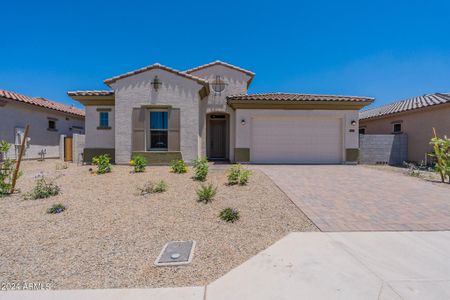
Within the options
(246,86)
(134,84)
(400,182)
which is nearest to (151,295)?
(400,182)

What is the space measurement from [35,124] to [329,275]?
59.5 feet

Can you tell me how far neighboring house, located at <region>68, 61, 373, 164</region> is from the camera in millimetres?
10984

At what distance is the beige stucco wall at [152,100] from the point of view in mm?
10977

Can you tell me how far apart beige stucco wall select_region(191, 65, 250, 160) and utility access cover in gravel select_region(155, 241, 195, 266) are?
8.99 metres

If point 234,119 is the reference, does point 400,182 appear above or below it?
below

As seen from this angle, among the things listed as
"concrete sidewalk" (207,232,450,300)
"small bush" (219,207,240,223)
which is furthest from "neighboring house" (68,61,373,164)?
"concrete sidewalk" (207,232,450,300)

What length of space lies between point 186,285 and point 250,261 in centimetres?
97

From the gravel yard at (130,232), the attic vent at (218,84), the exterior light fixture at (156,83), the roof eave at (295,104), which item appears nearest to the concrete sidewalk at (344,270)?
the gravel yard at (130,232)

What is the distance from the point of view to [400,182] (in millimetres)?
8273

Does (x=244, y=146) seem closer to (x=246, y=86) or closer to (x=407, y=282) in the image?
(x=246, y=86)

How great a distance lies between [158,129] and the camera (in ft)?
36.7

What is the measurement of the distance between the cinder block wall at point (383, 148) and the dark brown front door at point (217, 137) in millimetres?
8144

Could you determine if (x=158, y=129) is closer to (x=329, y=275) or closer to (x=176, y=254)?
(x=176, y=254)

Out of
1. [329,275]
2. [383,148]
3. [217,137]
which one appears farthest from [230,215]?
[383,148]
